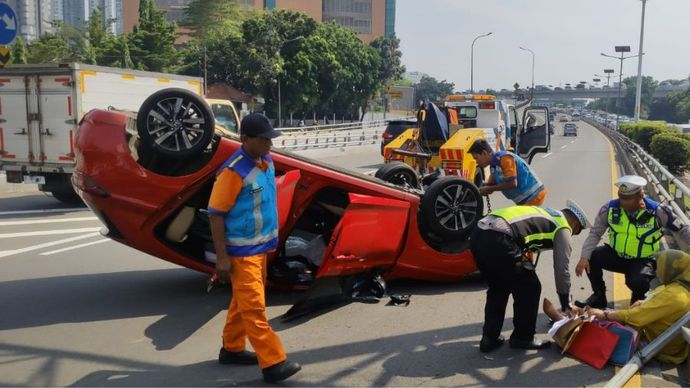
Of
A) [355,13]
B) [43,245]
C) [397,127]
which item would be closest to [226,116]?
[43,245]

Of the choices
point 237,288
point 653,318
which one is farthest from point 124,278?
Result: point 653,318

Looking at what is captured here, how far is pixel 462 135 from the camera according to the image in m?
14.2

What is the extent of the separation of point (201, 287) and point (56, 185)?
23.5ft

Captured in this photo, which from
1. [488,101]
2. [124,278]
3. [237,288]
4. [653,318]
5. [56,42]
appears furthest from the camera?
[56,42]

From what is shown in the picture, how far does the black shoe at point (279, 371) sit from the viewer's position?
13.8ft

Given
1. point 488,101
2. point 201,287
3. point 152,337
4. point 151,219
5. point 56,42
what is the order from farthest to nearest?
point 56,42 → point 488,101 → point 201,287 → point 151,219 → point 152,337

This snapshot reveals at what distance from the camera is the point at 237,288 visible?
165 inches

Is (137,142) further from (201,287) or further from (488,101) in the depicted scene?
(488,101)

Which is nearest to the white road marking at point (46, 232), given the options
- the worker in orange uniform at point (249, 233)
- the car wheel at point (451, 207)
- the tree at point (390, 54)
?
the car wheel at point (451, 207)

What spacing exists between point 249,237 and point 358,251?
5.99 feet

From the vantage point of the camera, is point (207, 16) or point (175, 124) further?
point (207, 16)

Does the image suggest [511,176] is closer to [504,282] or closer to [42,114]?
[504,282]

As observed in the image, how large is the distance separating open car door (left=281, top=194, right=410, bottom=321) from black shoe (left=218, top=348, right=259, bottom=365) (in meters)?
1.02

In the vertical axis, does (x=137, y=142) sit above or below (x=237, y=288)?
above
